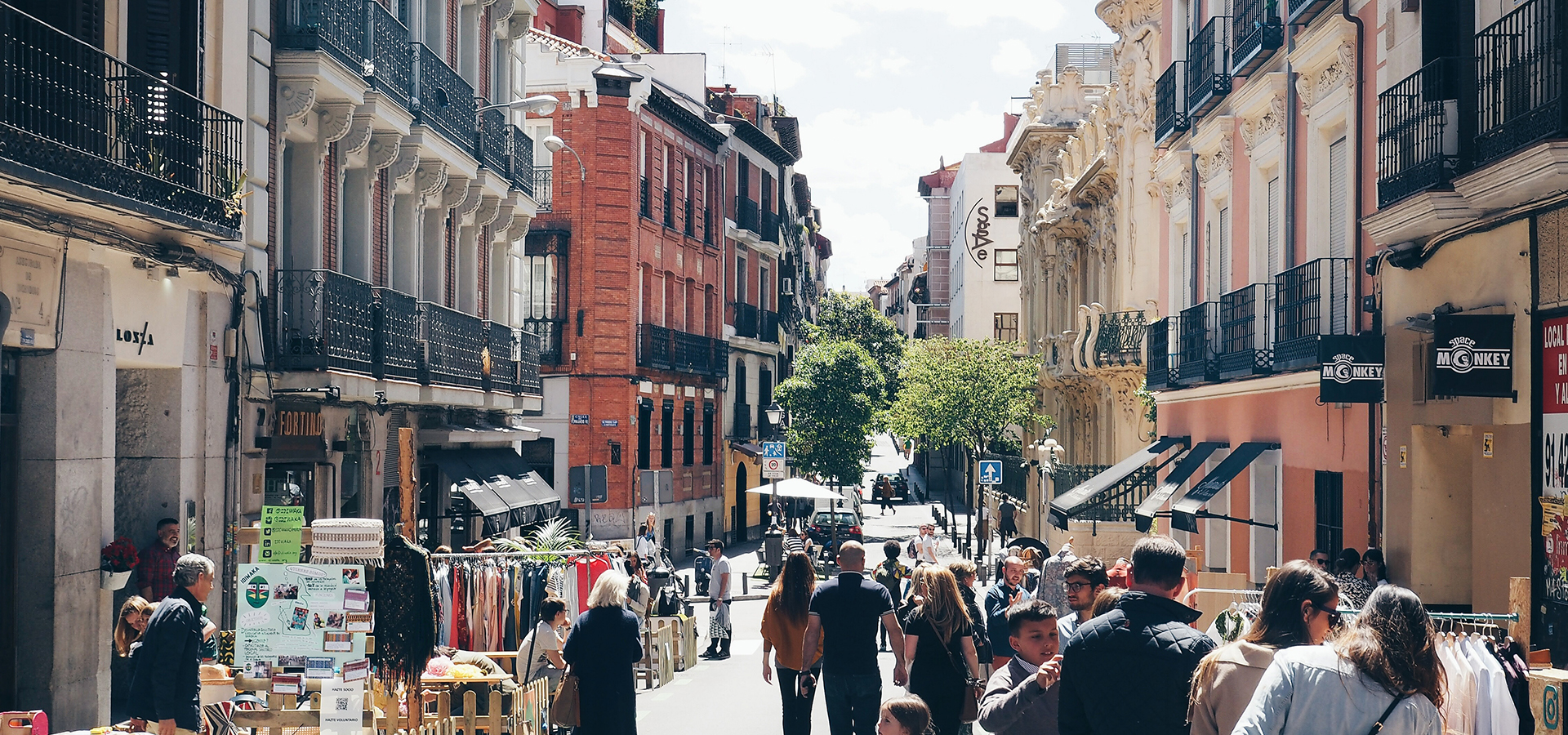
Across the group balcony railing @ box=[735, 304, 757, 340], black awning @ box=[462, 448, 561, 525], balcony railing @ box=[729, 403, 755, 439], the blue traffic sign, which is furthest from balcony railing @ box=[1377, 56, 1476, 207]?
balcony railing @ box=[735, 304, 757, 340]

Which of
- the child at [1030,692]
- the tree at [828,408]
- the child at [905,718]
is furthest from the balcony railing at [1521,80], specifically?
the tree at [828,408]

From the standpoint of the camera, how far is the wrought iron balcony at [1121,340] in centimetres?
2855

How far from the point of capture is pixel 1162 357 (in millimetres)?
23547

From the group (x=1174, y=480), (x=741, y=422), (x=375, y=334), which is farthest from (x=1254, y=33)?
(x=741, y=422)

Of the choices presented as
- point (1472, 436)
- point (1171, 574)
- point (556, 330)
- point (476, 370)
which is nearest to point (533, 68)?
point (556, 330)

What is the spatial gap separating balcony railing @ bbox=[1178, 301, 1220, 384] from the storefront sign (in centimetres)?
796

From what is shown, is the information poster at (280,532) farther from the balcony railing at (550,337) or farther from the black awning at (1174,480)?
the balcony railing at (550,337)

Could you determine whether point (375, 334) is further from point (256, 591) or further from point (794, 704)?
point (794, 704)

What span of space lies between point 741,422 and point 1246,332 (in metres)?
31.8

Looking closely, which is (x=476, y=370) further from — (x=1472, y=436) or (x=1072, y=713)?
(x=1072, y=713)

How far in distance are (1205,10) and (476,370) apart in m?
11.9

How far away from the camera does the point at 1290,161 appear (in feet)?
58.9

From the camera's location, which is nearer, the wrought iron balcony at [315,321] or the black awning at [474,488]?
the wrought iron balcony at [315,321]

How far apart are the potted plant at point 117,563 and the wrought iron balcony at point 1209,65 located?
1466cm
